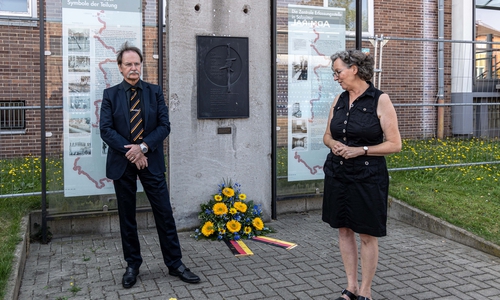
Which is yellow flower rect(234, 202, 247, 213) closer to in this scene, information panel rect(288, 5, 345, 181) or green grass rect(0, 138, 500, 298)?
green grass rect(0, 138, 500, 298)

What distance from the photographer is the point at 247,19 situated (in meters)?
6.59

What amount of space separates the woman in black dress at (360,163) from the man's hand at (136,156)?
5.45 feet

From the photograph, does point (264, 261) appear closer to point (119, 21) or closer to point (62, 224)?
point (62, 224)

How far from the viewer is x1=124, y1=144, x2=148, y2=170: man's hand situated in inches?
180

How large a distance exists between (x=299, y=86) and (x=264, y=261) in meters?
2.85

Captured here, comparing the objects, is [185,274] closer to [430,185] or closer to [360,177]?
[360,177]

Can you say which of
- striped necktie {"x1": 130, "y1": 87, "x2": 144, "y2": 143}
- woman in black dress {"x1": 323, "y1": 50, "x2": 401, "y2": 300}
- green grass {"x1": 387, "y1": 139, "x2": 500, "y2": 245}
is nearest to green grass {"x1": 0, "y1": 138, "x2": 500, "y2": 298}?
green grass {"x1": 387, "y1": 139, "x2": 500, "y2": 245}

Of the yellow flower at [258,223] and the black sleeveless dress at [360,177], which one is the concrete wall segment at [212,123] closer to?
the yellow flower at [258,223]

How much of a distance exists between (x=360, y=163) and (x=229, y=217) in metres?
2.58

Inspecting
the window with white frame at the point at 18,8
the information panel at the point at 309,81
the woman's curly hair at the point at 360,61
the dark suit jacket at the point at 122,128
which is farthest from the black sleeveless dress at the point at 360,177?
the window with white frame at the point at 18,8

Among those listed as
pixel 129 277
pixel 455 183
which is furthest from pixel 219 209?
pixel 455 183

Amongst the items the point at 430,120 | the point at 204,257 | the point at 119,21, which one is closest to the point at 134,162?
the point at 204,257

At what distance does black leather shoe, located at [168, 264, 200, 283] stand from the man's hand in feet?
3.27

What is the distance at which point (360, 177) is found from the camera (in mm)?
4051
